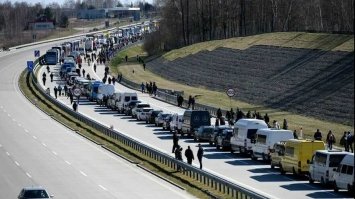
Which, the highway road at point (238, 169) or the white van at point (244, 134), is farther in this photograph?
the white van at point (244, 134)

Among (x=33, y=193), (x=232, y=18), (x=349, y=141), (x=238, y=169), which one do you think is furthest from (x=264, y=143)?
(x=232, y=18)

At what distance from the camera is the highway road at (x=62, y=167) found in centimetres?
4056

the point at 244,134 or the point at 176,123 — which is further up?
the point at 244,134

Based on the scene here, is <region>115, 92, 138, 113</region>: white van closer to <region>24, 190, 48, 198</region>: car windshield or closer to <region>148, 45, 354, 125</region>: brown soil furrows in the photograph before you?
<region>148, 45, 354, 125</region>: brown soil furrows

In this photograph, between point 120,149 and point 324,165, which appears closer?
point 324,165

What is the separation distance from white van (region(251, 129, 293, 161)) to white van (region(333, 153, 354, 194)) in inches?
360

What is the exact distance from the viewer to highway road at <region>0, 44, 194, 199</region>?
40562 millimetres

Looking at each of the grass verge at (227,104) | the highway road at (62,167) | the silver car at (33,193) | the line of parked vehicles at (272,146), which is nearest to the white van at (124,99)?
the highway road at (62,167)

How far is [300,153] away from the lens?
42.1m

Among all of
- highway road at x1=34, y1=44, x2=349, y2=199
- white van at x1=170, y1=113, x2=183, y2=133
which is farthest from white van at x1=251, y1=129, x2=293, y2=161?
white van at x1=170, y1=113, x2=183, y2=133

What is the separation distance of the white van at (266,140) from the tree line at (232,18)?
74724mm

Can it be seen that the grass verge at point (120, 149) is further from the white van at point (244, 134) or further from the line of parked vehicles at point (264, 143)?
the white van at point (244, 134)

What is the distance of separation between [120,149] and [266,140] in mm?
10403

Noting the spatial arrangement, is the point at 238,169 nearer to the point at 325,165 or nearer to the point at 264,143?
the point at 264,143
